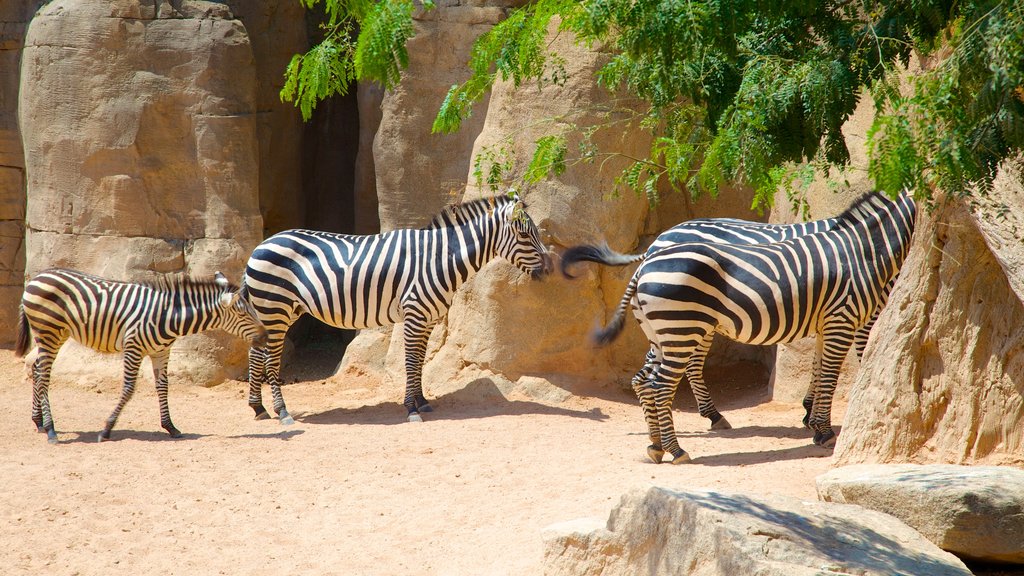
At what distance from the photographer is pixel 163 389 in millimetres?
8570

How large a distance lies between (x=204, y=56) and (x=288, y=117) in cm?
204

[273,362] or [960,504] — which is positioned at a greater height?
[273,362]

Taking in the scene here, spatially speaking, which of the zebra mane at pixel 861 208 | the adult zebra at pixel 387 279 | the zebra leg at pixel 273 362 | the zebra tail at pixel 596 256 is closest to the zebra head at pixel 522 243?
the adult zebra at pixel 387 279

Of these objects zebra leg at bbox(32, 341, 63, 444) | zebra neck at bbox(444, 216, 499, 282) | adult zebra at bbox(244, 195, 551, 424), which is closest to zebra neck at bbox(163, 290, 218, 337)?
adult zebra at bbox(244, 195, 551, 424)

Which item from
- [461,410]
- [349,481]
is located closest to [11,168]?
[461,410]

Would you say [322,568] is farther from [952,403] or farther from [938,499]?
[952,403]

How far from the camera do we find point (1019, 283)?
17.1 feet

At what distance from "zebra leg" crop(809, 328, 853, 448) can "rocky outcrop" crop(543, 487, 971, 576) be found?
2724 millimetres

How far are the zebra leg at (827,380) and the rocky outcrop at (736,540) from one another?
272cm

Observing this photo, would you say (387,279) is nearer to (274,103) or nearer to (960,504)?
(274,103)

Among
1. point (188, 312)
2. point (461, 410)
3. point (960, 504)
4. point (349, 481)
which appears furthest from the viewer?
point (461, 410)

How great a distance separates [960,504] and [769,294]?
9.18 feet

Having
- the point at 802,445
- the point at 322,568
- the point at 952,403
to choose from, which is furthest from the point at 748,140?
the point at 802,445

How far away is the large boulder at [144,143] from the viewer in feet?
36.2
